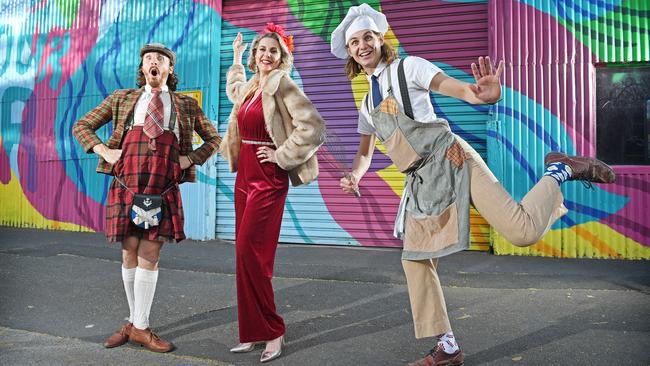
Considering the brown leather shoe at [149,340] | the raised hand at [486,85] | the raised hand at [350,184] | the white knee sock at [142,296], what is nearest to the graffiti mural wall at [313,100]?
the raised hand at [350,184]

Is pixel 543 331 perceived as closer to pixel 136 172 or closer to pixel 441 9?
pixel 136 172

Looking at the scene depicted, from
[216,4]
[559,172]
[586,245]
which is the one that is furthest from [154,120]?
[216,4]

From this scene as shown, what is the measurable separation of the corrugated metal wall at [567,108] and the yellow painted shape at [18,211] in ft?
29.7

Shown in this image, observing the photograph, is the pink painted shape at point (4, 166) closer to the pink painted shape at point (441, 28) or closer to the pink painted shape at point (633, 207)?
→ the pink painted shape at point (441, 28)

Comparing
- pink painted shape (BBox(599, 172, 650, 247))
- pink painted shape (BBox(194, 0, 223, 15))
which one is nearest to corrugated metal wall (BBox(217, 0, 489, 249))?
pink painted shape (BBox(194, 0, 223, 15))

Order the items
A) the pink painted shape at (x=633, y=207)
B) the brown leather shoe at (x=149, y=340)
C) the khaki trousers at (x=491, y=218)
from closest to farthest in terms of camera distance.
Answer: the khaki trousers at (x=491, y=218)
the brown leather shoe at (x=149, y=340)
the pink painted shape at (x=633, y=207)

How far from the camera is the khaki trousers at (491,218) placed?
308 cm

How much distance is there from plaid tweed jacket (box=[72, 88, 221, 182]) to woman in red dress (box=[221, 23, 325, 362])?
0.37m

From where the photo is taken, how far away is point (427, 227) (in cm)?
334

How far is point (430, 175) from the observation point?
3303 millimetres

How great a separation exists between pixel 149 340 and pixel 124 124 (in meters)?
1.56

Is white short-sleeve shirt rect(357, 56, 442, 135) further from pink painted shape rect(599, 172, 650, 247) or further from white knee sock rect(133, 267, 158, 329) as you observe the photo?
pink painted shape rect(599, 172, 650, 247)

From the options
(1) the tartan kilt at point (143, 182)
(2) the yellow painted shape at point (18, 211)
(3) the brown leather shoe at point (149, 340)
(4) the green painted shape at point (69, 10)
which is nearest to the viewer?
(3) the brown leather shoe at point (149, 340)

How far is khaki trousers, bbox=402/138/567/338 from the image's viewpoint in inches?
121
